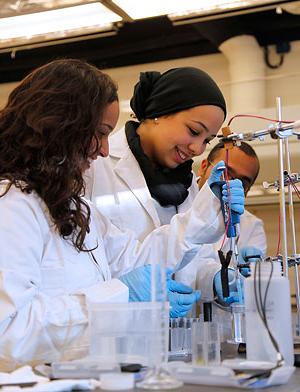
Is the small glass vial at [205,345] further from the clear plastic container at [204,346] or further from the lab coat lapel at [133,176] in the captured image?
the lab coat lapel at [133,176]

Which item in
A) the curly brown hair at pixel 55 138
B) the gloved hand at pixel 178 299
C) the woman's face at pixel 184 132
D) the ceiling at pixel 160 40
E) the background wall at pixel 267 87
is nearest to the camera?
the curly brown hair at pixel 55 138

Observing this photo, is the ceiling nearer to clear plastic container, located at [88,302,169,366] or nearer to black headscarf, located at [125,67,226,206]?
black headscarf, located at [125,67,226,206]

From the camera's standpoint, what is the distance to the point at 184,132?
2.21m

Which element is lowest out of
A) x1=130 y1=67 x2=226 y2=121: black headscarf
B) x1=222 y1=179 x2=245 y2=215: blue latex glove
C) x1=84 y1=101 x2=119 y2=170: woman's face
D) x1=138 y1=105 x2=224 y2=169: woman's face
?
x1=222 y1=179 x2=245 y2=215: blue latex glove

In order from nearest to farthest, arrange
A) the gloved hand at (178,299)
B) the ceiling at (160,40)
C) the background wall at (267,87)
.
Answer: the gloved hand at (178,299) < the background wall at (267,87) < the ceiling at (160,40)

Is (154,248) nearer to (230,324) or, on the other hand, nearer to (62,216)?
(62,216)

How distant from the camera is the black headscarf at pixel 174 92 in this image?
2205 mm

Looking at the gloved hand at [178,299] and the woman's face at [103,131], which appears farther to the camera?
the gloved hand at [178,299]

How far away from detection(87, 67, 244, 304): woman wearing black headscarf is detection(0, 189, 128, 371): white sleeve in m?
0.84

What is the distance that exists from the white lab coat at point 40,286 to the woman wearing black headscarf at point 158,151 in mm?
694

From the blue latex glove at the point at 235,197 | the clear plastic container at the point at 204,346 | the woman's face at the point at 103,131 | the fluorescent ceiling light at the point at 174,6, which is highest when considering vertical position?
the fluorescent ceiling light at the point at 174,6

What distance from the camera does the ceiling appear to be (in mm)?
4629

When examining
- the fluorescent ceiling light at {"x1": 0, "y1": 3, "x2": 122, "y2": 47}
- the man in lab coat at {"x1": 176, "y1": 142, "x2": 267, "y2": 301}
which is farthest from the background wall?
the fluorescent ceiling light at {"x1": 0, "y1": 3, "x2": 122, "y2": 47}

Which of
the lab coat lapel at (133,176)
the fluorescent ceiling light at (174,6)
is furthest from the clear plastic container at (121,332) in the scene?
the fluorescent ceiling light at (174,6)
